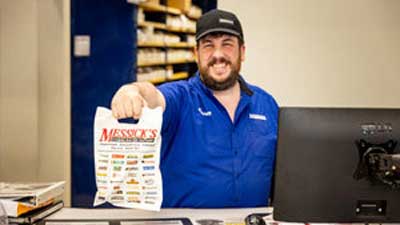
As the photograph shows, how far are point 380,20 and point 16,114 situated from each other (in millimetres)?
2483

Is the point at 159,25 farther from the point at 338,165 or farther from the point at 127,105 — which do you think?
the point at 338,165

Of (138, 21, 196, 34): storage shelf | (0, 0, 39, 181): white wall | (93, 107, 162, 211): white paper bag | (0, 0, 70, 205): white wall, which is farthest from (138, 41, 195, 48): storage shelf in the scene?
(93, 107, 162, 211): white paper bag

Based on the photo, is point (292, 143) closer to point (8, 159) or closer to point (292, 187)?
point (292, 187)

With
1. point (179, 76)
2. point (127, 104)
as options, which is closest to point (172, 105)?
point (127, 104)

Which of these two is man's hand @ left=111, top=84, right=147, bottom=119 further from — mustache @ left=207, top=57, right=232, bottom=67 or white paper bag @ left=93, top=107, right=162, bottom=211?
mustache @ left=207, top=57, right=232, bottom=67

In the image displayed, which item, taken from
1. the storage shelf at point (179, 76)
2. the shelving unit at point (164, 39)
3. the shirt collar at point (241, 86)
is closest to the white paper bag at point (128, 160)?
the shirt collar at point (241, 86)

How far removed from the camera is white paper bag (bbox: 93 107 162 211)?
5.23 ft

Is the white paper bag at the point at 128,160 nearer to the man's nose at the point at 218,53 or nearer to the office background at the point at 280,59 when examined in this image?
the man's nose at the point at 218,53

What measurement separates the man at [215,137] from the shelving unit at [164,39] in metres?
2.37

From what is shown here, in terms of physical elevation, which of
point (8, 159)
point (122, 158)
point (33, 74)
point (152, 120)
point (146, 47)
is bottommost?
point (8, 159)

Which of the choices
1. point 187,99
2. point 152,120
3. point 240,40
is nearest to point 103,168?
point 152,120

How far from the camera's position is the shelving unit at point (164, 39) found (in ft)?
17.2

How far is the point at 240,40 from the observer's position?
2600 mm

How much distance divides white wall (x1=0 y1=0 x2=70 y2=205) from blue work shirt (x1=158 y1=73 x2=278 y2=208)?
157 cm
